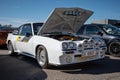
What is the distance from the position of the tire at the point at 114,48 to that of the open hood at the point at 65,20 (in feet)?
5.76

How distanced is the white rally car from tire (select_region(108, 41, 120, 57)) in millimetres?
1768

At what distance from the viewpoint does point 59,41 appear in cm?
523

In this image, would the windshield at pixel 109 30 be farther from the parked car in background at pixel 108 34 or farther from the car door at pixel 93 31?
the car door at pixel 93 31

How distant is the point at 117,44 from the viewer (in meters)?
7.89

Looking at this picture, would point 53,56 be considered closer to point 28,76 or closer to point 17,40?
point 28,76

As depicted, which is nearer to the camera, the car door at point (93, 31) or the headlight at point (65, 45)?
the headlight at point (65, 45)

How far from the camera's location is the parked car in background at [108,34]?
7.95m

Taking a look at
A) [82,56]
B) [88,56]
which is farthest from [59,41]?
[88,56]

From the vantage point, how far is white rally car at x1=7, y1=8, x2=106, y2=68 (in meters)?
5.20

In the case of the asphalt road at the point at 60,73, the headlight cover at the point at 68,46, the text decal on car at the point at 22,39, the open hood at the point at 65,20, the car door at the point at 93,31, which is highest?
the open hood at the point at 65,20

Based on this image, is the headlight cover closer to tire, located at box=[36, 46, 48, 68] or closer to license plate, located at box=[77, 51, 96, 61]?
license plate, located at box=[77, 51, 96, 61]

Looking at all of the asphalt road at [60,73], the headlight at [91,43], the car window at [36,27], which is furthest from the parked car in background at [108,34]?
the car window at [36,27]

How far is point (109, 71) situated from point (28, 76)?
2.31 metres

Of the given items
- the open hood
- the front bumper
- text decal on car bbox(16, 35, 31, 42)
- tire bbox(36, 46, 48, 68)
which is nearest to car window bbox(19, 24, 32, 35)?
text decal on car bbox(16, 35, 31, 42)
